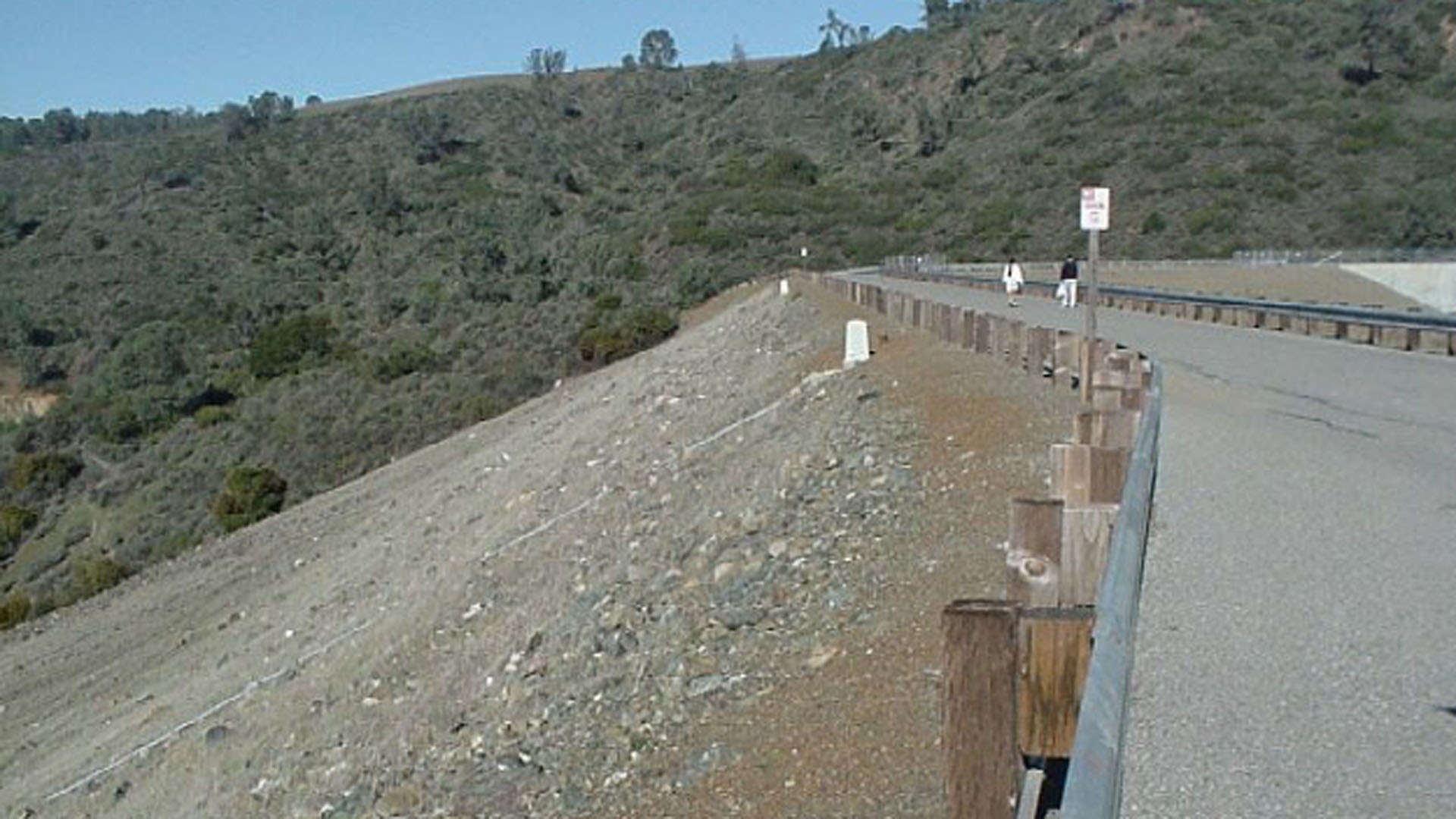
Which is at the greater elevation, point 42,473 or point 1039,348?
point 1039,348

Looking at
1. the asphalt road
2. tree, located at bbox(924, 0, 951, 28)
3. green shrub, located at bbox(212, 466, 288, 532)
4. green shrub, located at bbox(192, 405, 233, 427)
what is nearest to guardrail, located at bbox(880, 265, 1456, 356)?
the asphalt road

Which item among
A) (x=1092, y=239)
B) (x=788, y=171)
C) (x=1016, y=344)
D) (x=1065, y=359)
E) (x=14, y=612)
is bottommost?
(x=14, y=612)

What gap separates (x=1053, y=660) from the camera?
12.4ft

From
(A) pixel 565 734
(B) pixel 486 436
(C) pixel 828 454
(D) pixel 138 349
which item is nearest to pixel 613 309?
(D) pixel 138 349

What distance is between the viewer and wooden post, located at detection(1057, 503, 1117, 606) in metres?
5.18

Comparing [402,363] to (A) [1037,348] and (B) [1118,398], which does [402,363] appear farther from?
(B) [1118,398]

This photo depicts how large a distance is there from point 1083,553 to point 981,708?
174 cm

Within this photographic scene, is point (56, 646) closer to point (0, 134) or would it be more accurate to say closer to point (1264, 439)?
point (1264, 439)

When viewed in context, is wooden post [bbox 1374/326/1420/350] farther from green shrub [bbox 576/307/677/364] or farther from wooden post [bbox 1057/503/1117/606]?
green shrub [bbox 576/307/677/364]

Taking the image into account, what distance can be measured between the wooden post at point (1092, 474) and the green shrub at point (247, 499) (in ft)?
103

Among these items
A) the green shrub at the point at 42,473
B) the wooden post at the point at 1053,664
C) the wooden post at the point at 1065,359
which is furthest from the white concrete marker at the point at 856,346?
the green shrub at the point at 42,473

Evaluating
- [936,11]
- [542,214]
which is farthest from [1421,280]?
[936,11]

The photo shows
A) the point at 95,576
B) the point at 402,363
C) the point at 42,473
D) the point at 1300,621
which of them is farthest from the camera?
the point at 402,363

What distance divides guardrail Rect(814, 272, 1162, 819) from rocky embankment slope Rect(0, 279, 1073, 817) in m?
2.32
